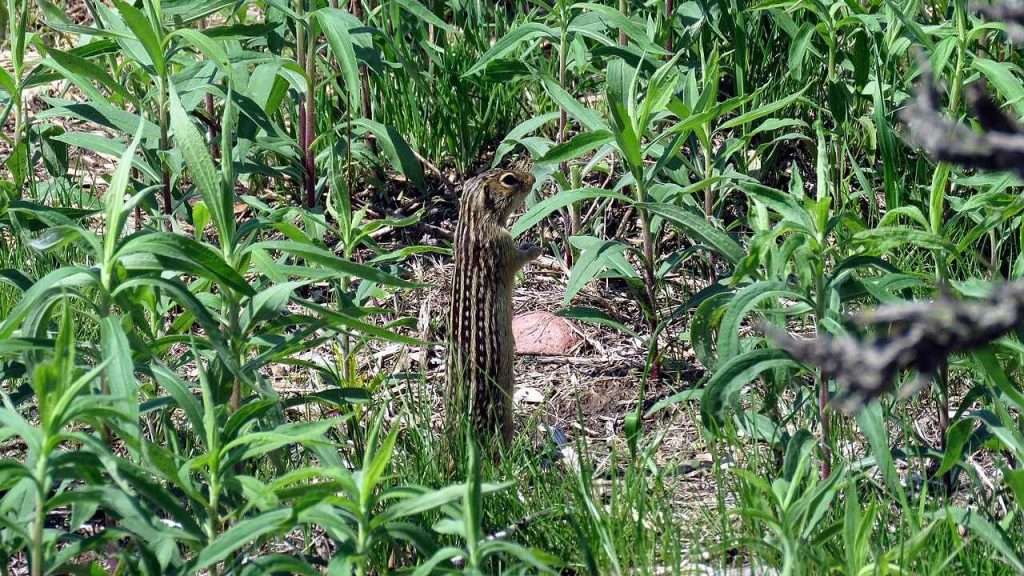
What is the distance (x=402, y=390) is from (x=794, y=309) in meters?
1.88

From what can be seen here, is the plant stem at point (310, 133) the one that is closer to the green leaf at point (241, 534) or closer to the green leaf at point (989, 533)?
the green leaf at point (241, 534)

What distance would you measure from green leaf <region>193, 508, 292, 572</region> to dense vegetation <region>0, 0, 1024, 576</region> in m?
0.02

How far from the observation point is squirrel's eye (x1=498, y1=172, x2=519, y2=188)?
6047 mm

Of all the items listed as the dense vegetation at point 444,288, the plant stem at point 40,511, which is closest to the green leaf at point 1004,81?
the dense vegetation at point 444,288

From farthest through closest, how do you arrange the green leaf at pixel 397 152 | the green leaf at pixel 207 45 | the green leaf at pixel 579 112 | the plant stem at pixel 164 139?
1. the green leaf at pixel 397 152
2. the plant stem at pixel 164 139
3. the green leaf at pixel 579 112
4. the green leaf at pixel 207 45

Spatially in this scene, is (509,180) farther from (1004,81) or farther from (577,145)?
(1004,81)

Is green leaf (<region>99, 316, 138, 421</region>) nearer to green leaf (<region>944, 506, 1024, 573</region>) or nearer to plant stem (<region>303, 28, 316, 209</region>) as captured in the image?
green leaf (<region>944, 506, 1024, 573</region>)

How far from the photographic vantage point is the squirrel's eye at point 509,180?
19.8ft

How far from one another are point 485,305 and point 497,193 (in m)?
0.72

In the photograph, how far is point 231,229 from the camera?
13.8ft

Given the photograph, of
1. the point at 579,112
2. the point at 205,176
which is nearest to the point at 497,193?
the point at 579,112

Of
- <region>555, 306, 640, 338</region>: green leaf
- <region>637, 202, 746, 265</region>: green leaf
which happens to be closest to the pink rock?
<region>555, 306, 640, 338</region>: green leaf

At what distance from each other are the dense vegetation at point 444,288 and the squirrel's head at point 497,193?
0.23 meters

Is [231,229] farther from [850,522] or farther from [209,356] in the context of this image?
[850,522]
